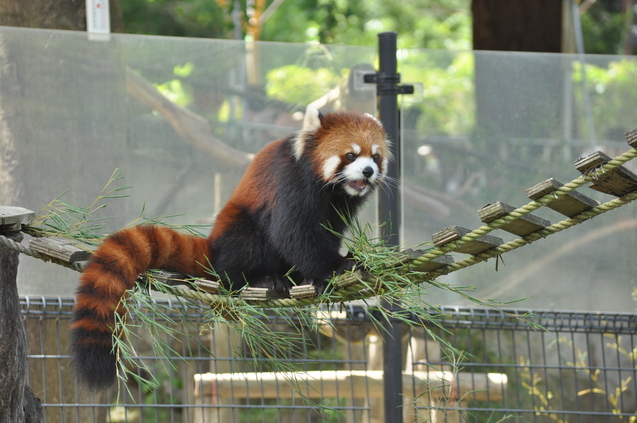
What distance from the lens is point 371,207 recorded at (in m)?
3.73

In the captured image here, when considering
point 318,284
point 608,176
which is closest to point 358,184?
point 318,284

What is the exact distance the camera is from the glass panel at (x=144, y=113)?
344 centimetres

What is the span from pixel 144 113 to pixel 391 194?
132cm

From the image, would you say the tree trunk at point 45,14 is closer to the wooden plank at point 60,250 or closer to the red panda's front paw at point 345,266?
the wooden plank at point 60,250

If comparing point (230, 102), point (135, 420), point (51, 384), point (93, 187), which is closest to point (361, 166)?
point (230, 102)

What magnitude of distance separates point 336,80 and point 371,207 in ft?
2.27

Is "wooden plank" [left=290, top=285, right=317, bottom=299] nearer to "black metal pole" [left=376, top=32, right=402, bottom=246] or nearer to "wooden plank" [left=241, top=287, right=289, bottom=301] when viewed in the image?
"wooden plank" [left=241, top=287, right=289, bottom=301]

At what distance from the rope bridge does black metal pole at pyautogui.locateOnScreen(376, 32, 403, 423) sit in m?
0.77

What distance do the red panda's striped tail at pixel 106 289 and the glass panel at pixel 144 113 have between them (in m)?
0.98

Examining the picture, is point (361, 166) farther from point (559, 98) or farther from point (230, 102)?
point (559, 98)

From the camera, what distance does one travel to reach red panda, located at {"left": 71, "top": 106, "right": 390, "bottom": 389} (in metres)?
2.83

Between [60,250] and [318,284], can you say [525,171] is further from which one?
[60,250]

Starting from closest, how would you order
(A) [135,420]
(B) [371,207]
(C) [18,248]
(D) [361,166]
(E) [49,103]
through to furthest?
1. (C) [18,248]
2. (D) [361,166]
3. (E) [49,103]
4. (B) [371,207]
5. (A) [135,420]

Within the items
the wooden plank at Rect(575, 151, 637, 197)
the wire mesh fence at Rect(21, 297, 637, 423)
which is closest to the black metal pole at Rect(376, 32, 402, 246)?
the wire mesh fence at Rect(21, 297, 637, 423)
